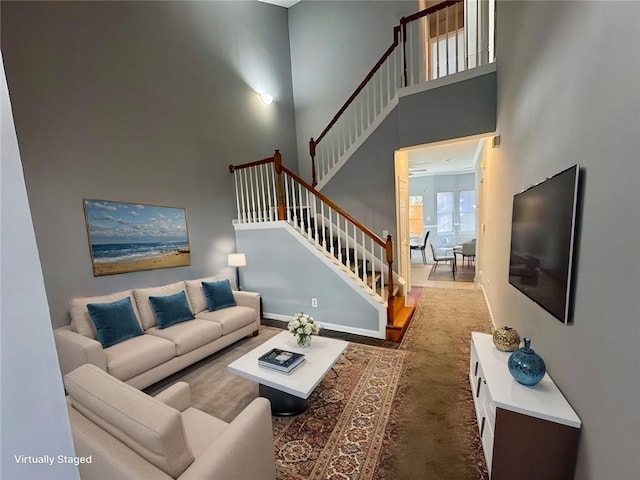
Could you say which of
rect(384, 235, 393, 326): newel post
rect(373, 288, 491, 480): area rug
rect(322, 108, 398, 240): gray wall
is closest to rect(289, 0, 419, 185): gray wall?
rect(322, 108, 398, 240): gray wall

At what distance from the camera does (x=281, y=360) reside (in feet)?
6.70

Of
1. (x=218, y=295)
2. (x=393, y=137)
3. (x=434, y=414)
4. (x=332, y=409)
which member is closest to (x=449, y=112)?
(x=393, y=137)

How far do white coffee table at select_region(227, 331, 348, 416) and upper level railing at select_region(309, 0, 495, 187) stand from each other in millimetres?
3350

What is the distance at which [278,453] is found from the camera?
176 centimetres

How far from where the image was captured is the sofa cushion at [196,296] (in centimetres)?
339

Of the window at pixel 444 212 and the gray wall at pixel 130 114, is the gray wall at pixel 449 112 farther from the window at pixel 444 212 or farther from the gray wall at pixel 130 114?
the window at pixel 444 212

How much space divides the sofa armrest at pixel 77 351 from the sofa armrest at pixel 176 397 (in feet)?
3.43

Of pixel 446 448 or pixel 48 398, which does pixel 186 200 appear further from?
pixel 446 448

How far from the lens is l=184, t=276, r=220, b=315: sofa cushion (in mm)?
3393

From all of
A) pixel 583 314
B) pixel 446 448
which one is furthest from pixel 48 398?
pixel 446 448

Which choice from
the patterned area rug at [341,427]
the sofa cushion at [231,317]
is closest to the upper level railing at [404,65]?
the sofa cushion at [231,317]

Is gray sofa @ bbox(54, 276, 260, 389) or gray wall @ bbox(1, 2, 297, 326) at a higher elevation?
gray wall @ bbox(1, 2, 297, 326)

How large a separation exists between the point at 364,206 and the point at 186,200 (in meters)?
2.74

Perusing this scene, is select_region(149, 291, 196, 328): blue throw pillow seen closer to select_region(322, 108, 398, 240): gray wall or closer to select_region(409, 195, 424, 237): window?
select_region(322, 108, 398, 240): gray wall
